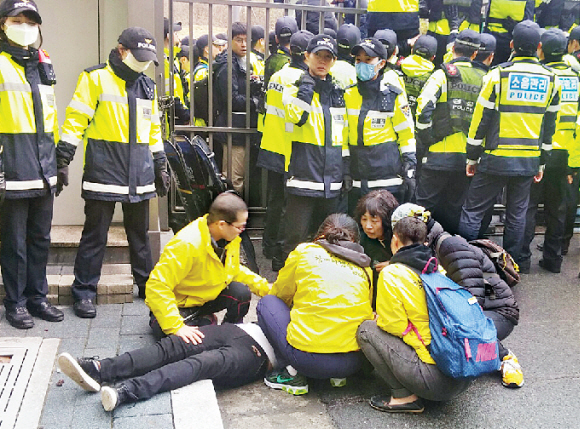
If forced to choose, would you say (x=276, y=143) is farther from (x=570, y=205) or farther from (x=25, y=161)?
(x=570, y=205)

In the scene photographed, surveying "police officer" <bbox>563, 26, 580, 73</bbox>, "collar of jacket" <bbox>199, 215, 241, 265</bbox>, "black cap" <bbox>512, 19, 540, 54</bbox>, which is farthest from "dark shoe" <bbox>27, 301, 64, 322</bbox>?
"police officer" <bbox>563, 26, 580, 73</bbox>

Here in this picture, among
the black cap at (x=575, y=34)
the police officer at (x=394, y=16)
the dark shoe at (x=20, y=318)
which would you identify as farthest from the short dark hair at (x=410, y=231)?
the black cap at (x=575, y=34)

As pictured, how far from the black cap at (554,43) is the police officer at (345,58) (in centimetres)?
183

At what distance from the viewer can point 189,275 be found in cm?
458

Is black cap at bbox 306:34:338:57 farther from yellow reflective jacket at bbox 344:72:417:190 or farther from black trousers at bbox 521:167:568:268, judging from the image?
black trousers at bbox 521:167:568:268

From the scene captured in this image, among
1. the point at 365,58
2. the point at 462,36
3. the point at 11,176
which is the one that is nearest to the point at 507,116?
the point at 462,36

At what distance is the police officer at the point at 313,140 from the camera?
5.95m

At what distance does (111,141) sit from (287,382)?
217cm

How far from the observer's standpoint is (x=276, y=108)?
6469 mm

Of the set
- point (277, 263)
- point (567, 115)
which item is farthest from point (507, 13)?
point (277, 263)

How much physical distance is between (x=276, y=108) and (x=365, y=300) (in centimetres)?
268

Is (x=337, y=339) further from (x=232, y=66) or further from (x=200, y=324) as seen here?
(x=232, y=66)

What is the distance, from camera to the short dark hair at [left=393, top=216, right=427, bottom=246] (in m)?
4.20

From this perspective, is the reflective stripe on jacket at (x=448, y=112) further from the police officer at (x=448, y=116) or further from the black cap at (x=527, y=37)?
the black cap at (x=527, y=37)
